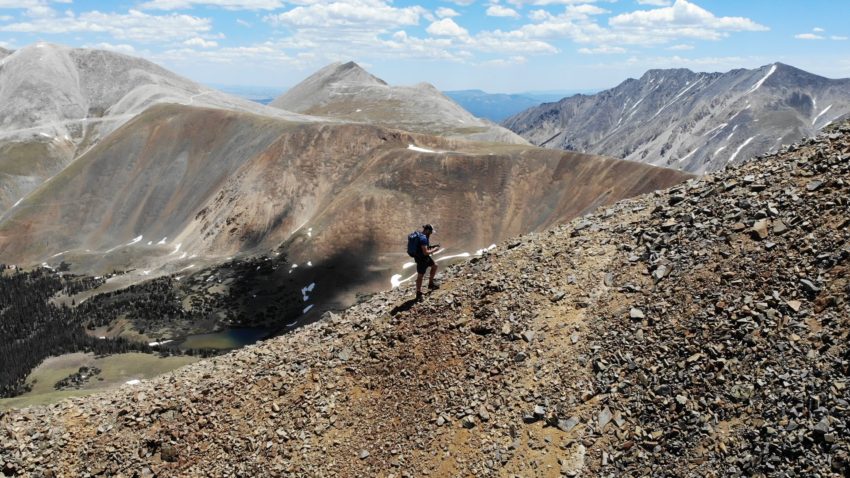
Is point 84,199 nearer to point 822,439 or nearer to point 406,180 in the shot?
point 406,180

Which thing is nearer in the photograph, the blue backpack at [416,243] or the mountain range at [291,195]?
the blue backpack at [416,243]

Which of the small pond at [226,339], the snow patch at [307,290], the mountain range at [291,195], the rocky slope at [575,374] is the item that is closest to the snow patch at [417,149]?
the mountain range at [291,195]

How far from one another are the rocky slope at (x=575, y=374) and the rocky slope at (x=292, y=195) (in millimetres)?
74533

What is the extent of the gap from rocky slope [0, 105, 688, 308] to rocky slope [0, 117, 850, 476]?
7453 cm

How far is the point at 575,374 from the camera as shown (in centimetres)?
1878

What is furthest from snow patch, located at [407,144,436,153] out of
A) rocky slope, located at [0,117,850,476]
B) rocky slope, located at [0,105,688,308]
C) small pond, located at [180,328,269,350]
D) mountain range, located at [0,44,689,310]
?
rocky slope, located at [0,117,850,476]

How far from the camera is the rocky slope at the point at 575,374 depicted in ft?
51.9

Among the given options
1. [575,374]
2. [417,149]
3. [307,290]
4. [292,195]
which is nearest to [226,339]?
[307,290]

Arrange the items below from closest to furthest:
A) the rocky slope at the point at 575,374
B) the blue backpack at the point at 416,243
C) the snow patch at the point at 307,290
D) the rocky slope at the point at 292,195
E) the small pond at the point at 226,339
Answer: the rocky slope at the point at 575,374
the blue backpack at the point at 416,243
the small pond at the point at 226,339
the snow patch at the point at 307,290
the rocky slope at the point at 292,195

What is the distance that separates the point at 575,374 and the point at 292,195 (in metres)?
108

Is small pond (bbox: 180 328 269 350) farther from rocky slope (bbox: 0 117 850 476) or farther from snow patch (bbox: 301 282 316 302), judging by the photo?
rocky slope (bbox: 0 117 850 476)

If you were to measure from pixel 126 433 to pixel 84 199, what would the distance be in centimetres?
15204

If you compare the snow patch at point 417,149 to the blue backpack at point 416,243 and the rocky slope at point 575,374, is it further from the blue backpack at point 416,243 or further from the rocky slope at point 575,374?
the blue backpack at point 416,243

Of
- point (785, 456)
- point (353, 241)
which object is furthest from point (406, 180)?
point (785, 456)
